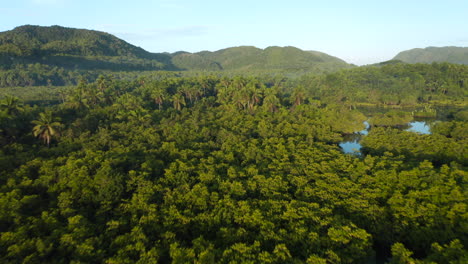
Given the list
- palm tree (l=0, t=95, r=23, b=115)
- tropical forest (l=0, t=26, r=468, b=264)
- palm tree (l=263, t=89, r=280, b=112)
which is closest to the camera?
tropical forest (l=0, t=26, r=468, b=264)

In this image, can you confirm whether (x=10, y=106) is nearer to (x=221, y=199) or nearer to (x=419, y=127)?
(x=221, y=199)

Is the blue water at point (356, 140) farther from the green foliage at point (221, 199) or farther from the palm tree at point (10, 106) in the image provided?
the palm tree at point (10, 106)

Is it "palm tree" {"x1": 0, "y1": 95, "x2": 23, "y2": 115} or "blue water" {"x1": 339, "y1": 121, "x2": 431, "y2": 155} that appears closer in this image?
"palm tree" {"x1": 0, "y1": 95, "x2": 23, "y2": 115}

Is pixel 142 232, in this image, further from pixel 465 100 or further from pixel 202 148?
pixel 465 100

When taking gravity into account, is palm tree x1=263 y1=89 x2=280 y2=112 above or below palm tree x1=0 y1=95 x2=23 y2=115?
below

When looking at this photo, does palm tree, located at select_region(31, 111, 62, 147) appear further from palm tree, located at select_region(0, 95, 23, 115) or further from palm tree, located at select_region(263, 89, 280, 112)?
palm tree, located at select_region(263, 89, 280, 112)

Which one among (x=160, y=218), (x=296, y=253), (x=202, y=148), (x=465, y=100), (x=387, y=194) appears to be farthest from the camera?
(x=465, y=100)

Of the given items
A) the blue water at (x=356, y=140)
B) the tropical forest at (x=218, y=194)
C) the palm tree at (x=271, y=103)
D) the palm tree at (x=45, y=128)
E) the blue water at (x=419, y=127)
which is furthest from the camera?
the palm tree at (x=271, y=103)

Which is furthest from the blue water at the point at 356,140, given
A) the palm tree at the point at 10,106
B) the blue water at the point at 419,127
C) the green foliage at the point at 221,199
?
the palm tree at the point at 10,106

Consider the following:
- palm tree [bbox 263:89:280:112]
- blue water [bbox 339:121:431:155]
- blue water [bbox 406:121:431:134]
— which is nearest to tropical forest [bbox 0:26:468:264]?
blue water [bbox 339:121:431:155]

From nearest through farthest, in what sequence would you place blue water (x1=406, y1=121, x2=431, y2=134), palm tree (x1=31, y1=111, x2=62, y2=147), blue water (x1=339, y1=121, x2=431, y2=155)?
palm tree (x1=31, y1=111, x2=62, y2=147), blue water (x1=339, y1=121, x2=431, y2=155), blue water (x1=406, y1=121, x2=431, y2=134)

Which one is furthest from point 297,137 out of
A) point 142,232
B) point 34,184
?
point 34,184
